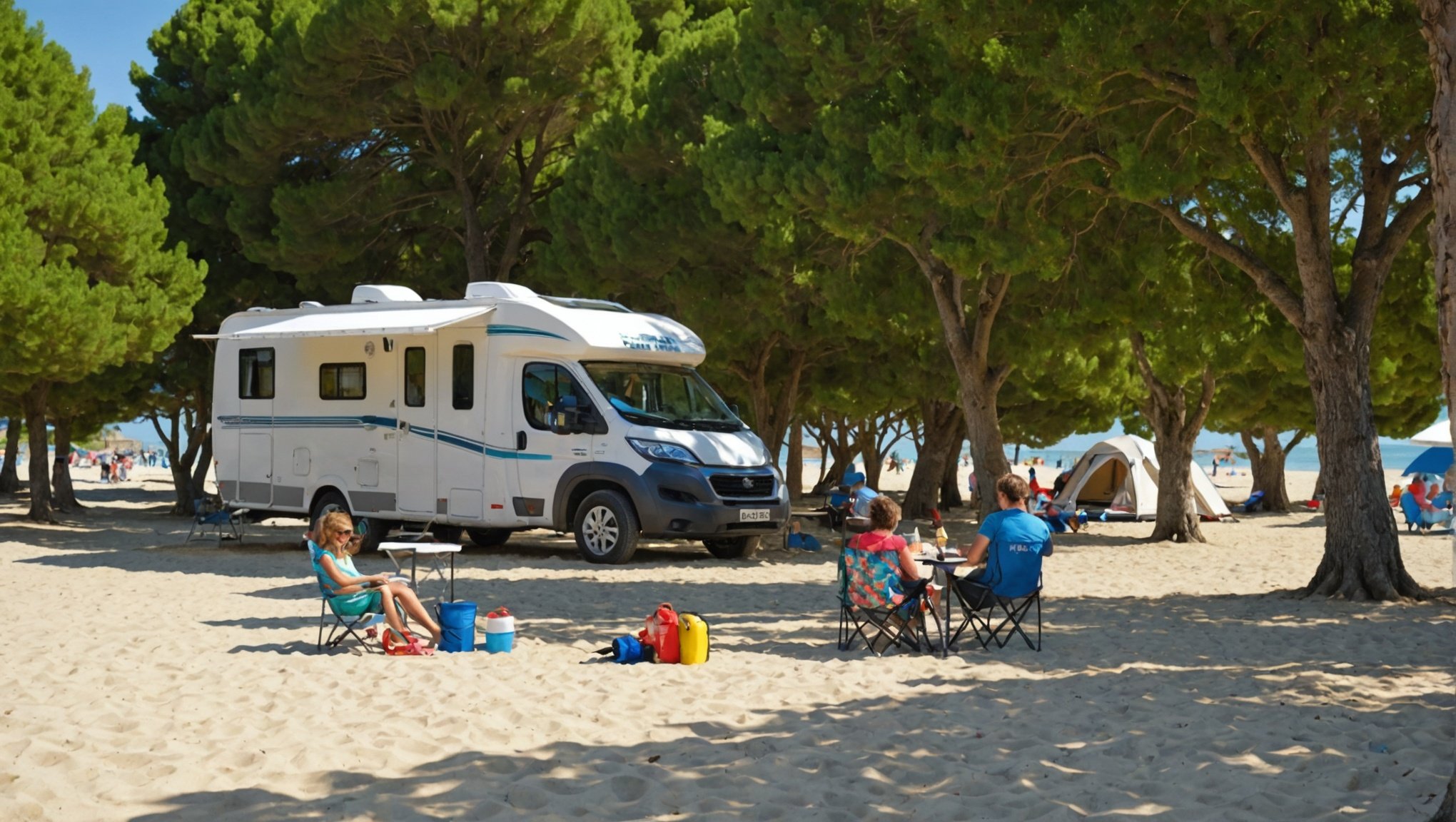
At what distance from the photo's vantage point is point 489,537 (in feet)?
54.0

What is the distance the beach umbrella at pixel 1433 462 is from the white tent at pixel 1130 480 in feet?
11.3

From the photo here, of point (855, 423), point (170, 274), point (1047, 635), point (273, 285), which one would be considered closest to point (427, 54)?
point (170, 274)

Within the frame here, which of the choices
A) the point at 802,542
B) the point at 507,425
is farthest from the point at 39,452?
the point at 802,542

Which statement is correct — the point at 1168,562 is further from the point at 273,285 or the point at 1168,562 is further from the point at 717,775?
the point at 273,285

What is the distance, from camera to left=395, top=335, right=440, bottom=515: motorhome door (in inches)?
585

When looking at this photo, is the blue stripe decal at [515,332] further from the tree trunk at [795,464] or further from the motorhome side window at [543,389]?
the tree trunk at [795,464]

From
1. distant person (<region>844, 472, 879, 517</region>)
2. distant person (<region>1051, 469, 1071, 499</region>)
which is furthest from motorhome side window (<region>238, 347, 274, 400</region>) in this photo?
distant person (<region>1051, 469, 1071, 499</region>)

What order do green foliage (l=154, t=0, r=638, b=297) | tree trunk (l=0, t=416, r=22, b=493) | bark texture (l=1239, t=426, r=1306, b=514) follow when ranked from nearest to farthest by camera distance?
green foliage (l=154, t=0, r=638, b=297)
bark texture (l=1239, t=426, r=1306, b=514)
tree trunk (l=0, t=416, r=22, b=493)

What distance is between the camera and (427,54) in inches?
779

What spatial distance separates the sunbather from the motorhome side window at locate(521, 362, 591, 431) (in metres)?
5.90

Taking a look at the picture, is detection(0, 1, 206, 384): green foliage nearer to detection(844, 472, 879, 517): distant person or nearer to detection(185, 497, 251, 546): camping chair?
detection(185, 497, 251, 546): camping chair

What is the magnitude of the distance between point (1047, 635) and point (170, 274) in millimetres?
15484

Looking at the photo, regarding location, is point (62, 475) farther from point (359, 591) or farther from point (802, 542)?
point (359, 591)

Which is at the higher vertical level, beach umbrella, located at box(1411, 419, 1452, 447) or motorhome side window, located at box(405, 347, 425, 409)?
motorhome side window, located at box(405, 347, 425, 409)
